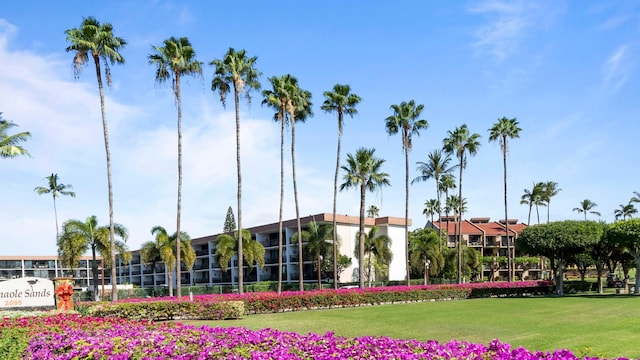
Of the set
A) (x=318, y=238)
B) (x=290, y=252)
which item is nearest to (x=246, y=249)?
(x=318, y=238)

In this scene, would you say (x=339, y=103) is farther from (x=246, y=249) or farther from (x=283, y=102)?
(x=246, y=249)

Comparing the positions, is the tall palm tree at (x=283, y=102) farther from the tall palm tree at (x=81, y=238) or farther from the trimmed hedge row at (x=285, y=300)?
the tall palm tree at (x=81, y=238)

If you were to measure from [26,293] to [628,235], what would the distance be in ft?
126

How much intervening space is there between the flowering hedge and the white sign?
12.6 m

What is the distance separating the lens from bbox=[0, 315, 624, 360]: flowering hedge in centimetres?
626

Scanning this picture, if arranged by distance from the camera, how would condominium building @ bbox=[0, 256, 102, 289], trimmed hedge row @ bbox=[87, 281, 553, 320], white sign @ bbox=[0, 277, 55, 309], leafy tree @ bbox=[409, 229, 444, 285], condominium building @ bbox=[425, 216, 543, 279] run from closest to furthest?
white sign @ bbox=[0, 277, 55, 309], trimmed hedge row @ bbox=[87, 281, 553, 320], leafy tree @ bbox=[409, 229, 444, 285], condominium building @ bbox=[425, 216, 543, 279], condominium building @ bbox=[0, 256, 102, 289]

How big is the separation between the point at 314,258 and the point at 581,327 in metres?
39.0

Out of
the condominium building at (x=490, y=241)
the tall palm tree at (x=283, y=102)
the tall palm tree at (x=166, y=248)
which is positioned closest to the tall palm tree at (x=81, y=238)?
the tall palm tree at (x=166, y=248)

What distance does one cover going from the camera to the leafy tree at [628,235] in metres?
39.8

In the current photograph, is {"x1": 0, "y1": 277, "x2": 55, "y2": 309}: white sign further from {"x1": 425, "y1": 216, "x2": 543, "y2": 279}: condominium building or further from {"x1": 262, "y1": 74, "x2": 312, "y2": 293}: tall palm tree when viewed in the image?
{"x1": 425, "y1": 216, "x2": 543, "y2": 279}: condominium building

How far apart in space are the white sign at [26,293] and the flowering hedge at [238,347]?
41.4 feet

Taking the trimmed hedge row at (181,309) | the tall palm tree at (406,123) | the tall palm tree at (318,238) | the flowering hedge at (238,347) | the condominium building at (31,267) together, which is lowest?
the condominium building at (31,267)

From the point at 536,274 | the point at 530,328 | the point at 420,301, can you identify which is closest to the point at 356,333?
the point at 530,328

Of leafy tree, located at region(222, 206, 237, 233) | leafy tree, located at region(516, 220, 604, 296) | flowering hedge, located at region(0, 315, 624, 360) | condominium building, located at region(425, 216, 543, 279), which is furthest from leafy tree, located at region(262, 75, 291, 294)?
leafy tree, located at region(222, 206, 237, 233)
